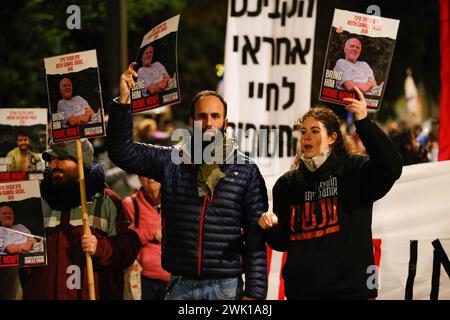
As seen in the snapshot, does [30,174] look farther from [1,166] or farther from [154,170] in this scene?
[154,170]

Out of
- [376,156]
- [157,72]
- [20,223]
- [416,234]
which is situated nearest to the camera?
[376,156]

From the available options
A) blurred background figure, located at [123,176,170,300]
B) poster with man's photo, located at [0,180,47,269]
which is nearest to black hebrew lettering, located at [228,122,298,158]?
Answer: blurred background figure, located at [123,176,170,300]

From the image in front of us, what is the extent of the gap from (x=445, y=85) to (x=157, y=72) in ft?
8.37

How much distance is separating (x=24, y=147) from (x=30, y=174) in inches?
8.3

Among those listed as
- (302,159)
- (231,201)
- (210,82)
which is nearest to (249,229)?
(231,201)

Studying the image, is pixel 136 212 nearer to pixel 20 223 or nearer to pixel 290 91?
pixel 290 91

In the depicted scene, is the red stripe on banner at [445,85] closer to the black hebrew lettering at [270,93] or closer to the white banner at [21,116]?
the black hebrew lettering at [270,93]

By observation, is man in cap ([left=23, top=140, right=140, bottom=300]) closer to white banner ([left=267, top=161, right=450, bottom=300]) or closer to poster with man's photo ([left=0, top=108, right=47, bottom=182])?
poster with man's photo ([left=0, top=108, right=47, bottom=182])

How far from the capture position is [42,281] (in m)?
5.96

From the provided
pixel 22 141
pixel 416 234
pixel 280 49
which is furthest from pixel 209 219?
pixel 280 49

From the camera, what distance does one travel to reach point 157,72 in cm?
555

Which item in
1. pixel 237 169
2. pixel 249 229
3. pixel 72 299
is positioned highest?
pixel 237 169

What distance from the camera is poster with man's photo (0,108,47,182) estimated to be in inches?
267

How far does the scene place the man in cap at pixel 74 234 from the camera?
5961mm
